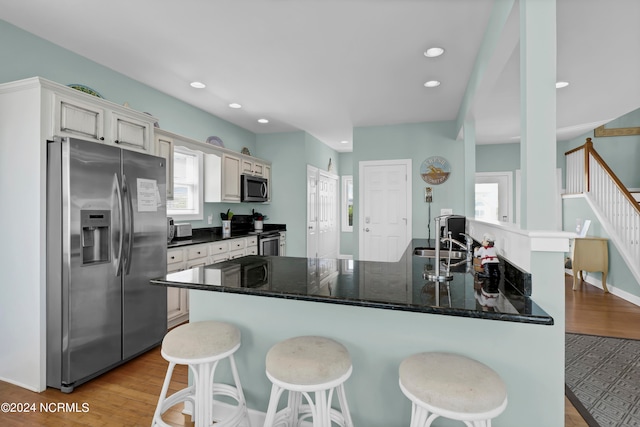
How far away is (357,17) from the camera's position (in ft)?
7.55

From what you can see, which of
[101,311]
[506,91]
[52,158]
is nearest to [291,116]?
[506,91]

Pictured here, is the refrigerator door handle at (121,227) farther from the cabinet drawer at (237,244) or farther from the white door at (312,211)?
the white door at (312,211)

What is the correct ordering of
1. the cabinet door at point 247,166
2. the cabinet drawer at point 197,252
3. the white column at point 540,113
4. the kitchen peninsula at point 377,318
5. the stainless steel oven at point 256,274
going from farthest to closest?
the cabinet door at point 247,166, the cabinet drawer at point 197,252, the stainless steel oven at point 256,274, the white column at point 540,113, the kitchen peninsula at point 377,318

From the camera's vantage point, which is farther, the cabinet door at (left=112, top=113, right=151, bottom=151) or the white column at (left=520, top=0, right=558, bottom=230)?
the cabinet door at (left=112, top=113, right=151, bottom=151)

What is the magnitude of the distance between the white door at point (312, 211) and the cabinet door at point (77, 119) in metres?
3.58

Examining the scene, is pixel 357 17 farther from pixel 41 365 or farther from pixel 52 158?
pixel 41 365

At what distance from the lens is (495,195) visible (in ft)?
21.5

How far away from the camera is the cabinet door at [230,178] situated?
445 centimetres

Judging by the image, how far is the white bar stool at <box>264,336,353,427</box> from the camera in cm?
129

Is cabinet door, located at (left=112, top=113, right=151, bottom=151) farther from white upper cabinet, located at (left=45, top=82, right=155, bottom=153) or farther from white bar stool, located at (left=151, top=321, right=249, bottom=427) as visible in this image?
white bar stool, located at (left=151, top=321, right=249, bottom=427)

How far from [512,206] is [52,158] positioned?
275 inches

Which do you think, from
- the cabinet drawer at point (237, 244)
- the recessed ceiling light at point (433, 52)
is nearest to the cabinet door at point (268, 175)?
the cabinet drawer at point (237, 244)

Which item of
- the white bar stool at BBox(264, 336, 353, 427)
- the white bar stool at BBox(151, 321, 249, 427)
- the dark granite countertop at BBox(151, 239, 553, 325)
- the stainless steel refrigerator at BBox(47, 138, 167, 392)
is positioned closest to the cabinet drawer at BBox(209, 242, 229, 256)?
the stainless steel refrigerator at BBox(47, 138, 167, 392)

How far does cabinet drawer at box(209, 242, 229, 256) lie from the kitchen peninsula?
6.02 feet
